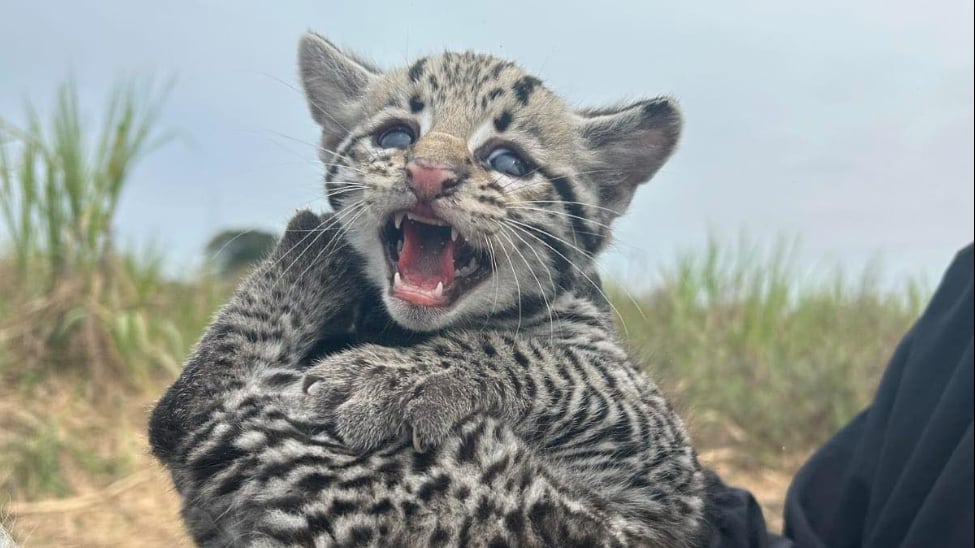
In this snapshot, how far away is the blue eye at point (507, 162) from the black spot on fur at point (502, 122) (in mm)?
88

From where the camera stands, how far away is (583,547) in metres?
1.95

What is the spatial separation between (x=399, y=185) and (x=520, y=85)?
0.66m

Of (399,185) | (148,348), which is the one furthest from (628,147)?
(148,348)

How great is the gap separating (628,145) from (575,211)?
0.30 metres

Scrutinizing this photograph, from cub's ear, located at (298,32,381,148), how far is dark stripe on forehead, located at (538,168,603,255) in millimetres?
664

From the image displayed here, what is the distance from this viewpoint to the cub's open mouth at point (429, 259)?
2.21m

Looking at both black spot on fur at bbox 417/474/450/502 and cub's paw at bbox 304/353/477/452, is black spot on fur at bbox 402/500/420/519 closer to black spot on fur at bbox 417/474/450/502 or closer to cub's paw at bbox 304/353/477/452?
black spot on fur at bbox 417/474/450/502

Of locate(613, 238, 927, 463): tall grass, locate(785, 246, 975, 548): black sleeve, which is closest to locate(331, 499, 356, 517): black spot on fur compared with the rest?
locate(785, 246, 975, 548): black sleeve

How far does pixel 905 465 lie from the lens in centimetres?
250

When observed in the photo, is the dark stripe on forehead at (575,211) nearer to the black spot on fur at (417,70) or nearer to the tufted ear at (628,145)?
the tufted ear at (628,145)

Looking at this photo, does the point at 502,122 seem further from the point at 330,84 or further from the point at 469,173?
the point at 330,84

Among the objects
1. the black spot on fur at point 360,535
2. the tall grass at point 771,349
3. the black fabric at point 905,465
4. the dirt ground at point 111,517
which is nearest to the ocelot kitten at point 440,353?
the black spot on fur at point 360,535

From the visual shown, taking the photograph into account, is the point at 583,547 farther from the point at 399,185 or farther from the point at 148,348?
the point at 148,348

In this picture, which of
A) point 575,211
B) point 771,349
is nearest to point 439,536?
point 575,211
